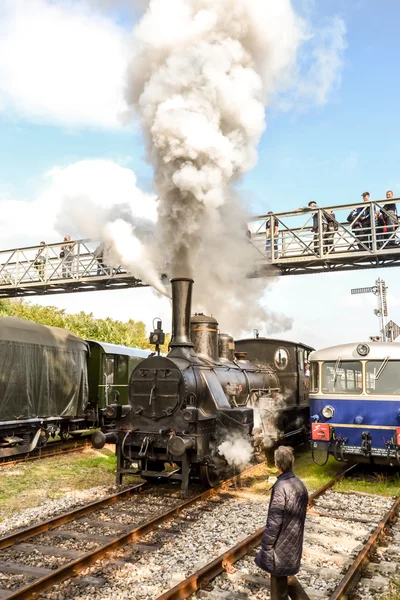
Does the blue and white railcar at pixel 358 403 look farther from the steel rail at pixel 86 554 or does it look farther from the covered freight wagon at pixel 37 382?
the covered freight wagon at pixel 37 382

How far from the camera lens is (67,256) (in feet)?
56.5

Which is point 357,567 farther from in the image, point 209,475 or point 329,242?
point 329,242

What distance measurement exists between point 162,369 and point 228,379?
158 cm

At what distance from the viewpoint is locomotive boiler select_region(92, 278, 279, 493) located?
284 inches

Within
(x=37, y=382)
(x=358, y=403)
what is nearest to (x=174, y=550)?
(x=358, y=403)

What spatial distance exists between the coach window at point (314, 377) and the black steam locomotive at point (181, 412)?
1588mm

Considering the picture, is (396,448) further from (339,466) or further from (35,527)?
(35,527)

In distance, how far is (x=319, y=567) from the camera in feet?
15.4

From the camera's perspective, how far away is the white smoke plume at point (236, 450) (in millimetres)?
7648

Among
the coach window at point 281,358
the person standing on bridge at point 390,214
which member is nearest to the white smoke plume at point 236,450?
the coach window at point 281,358

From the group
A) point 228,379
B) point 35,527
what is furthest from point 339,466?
point 35,527

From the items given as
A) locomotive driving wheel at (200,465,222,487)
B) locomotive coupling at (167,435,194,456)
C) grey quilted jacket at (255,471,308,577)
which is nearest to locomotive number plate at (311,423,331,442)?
locomotive driving wheel at (200,465,222,487)

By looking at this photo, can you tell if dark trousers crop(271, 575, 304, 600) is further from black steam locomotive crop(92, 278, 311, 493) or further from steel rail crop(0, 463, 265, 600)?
black steam locomotive crop(92, 278, 311, 493)

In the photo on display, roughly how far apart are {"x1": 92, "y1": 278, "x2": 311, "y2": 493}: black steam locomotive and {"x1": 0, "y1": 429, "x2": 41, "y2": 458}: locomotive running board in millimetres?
3961
